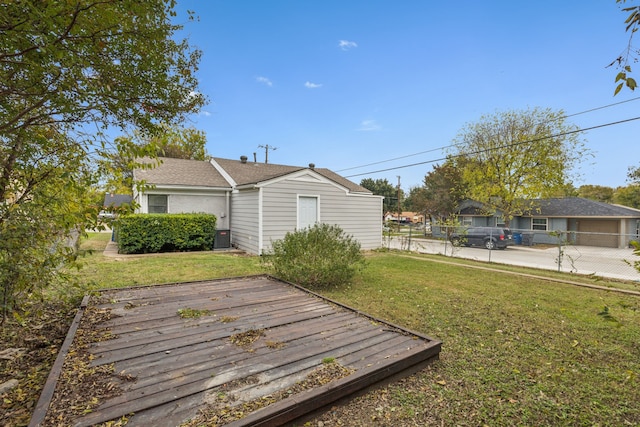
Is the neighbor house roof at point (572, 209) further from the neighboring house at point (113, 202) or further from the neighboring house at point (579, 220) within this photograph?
the neighboring house at point (113, 202)

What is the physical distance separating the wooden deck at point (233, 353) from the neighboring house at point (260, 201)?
6.03 metres

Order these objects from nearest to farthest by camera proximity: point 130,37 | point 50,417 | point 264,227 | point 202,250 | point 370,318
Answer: point 50,417 → point 130,37 → point 370,318 → point 264,227 → point 202,250

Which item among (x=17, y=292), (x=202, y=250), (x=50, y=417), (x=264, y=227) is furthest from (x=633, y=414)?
(x=202, y=250)

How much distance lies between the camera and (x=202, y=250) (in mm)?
11422

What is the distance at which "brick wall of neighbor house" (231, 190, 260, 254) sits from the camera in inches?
416

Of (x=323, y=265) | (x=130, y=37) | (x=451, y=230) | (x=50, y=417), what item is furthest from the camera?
(x=451, y=230)

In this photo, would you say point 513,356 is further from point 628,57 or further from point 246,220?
point 246,220

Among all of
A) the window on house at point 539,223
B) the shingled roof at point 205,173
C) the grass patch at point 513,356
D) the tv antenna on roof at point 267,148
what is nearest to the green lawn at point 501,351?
the grass patch at point 513,356

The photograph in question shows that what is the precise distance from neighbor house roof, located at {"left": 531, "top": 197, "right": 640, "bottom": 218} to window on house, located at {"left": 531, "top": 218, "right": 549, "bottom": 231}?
563mm

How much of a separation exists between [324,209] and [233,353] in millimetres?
9147

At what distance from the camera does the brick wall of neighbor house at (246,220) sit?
1056cm

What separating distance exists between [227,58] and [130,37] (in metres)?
8.71

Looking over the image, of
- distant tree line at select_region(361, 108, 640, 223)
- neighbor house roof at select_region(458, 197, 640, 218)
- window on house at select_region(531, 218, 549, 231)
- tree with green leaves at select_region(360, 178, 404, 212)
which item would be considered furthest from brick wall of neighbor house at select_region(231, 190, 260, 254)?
tree with green leaves at select_region(360, 178, 404, 212)

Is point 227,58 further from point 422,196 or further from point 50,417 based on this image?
point 422,196
